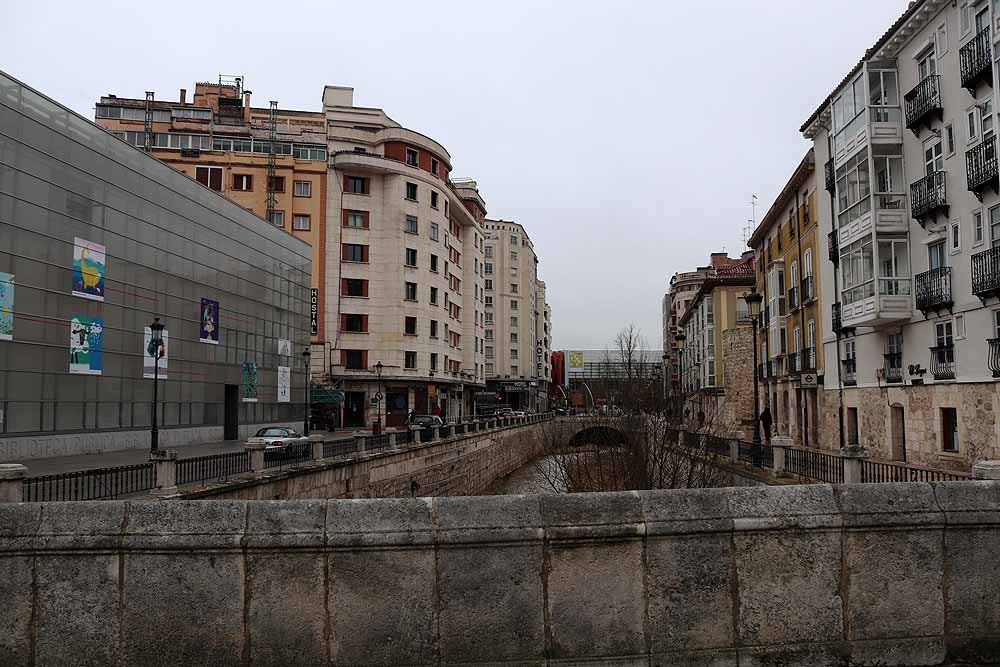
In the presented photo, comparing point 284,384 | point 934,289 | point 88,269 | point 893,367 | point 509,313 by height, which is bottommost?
point 284,384

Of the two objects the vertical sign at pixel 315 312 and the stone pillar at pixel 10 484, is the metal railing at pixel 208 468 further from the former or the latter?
the vertical sign at pixel 315 312

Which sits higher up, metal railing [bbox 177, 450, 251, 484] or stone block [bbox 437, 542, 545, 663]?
stone block [bbox 437, 542, 545, 663]

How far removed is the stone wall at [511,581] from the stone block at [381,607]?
0.03ft

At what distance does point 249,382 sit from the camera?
3769 centimetres

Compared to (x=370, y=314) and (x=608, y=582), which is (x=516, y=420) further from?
(x=608, y=582)

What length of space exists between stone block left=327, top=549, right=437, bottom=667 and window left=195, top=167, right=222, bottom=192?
55348mm

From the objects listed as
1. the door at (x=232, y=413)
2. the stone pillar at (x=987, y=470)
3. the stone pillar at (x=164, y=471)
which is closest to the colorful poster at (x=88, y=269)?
the door at (x=232, y=413)

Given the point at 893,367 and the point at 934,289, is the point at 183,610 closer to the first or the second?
the point at 934,289

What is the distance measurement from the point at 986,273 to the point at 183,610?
21225 millimetres

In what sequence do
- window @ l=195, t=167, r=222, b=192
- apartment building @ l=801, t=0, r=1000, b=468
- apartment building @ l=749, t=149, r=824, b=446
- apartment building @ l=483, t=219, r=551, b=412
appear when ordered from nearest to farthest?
apartment building @ l=801, t=0, r=1000, b=468 < apartment building @ l=749, t=149, r=824, b=446 < window @ l=195, t=167, r=222, b=192 < apartment building @ l=483, t=219, r=551, b=412

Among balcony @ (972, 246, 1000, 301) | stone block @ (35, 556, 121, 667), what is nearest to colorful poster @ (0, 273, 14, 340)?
stone block @ (35, 556, 121, 667)

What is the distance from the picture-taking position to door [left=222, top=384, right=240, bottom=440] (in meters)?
35.7

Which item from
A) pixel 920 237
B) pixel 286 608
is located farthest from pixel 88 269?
pixel 920 237

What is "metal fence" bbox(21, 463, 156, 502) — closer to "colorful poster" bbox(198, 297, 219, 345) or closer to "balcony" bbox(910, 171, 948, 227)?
"colorful poster" bbox(198, 297, 219, 345)
